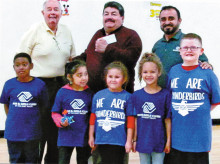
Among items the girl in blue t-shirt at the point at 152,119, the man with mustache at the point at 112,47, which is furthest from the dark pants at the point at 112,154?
the man with mustache at the point at 112,47

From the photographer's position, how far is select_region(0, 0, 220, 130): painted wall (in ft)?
12.8

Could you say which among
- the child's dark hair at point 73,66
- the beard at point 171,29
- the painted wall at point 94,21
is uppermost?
the painted wall at point 94,21

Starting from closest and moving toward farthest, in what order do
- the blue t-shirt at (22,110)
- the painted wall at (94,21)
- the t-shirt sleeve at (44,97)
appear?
the blue t-shirt at (22,110), the t-shirt sleeve at (44,97), the painted wall at (94,21)

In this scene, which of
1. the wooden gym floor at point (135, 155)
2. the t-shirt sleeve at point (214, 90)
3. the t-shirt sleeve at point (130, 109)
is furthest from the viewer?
the wooden gym floor at point (135, 155)

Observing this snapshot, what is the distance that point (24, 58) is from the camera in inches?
87.7

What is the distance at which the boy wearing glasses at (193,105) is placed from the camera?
1.94 metres

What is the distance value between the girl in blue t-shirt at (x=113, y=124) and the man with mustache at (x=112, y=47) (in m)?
0.22

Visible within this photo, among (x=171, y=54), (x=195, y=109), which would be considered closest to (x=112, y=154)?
(x=195, y=109)

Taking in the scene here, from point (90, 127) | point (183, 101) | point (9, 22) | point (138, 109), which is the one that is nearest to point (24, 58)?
point (90, 127)

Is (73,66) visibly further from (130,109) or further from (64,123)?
(130,109)

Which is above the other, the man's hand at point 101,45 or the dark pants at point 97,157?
the man's hand at point 101,45

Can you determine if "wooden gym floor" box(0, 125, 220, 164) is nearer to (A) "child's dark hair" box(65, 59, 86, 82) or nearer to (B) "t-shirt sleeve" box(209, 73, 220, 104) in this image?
(A) "child's dark hair" box(65, 59, 86, 82)

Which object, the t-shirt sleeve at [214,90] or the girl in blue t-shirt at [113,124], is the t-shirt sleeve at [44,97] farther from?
the t-shirt sleeve at [214,90]

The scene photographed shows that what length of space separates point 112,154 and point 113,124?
22 centimetres
